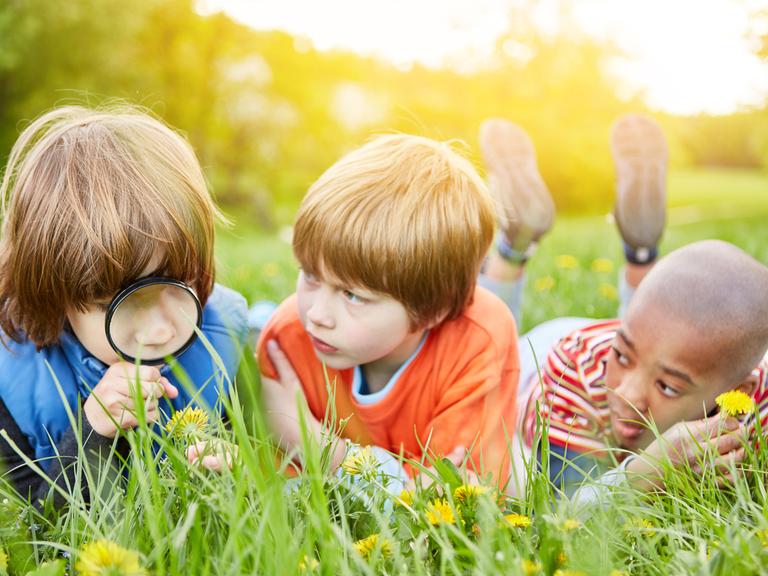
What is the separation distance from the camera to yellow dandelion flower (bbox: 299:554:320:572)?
1.31 metres

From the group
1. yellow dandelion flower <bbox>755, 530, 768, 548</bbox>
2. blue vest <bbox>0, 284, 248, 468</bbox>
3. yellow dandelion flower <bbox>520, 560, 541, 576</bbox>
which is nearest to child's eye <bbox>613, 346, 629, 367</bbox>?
yellow dandelion flower <bbox>755, 530, 768, 548</bbox>

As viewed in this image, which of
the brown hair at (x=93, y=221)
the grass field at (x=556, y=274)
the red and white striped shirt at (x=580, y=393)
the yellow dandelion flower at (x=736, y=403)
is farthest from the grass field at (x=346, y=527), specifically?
the grass field at (x=556, y=274)

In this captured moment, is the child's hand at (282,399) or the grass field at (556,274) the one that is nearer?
the child's hand at (282,399)

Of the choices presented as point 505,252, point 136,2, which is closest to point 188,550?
point 505,252

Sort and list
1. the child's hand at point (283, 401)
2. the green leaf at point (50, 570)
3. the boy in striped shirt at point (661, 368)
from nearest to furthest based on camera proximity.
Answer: the green leaf at point (50, 570) < the boy in striped shirt at point (661, 368) < the child's hand at point (283, 401)

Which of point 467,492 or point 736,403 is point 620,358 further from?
point 467,492

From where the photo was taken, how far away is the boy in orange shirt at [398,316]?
2.13 m

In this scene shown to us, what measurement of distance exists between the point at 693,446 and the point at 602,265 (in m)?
2.60

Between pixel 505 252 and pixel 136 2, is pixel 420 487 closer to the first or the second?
pixel 505 252

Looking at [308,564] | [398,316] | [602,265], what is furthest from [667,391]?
[602,265]

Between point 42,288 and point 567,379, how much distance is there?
4.96 ft

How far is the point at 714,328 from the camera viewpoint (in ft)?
6.52

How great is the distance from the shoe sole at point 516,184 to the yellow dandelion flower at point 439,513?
171 cm

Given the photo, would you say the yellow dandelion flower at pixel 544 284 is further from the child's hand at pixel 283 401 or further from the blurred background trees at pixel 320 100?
the blurred background trees at pixel 320 100
